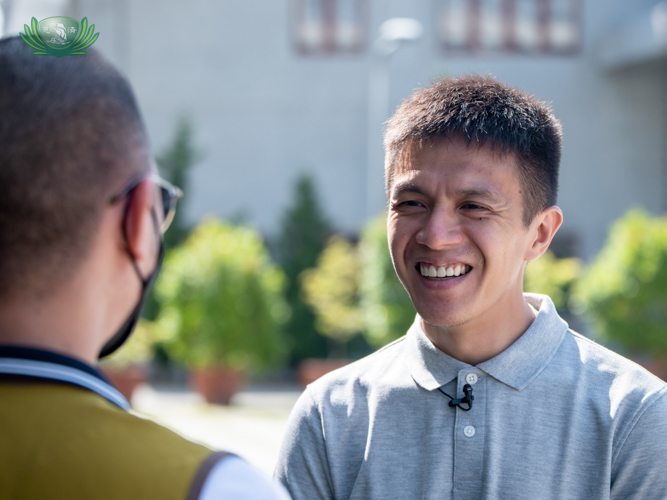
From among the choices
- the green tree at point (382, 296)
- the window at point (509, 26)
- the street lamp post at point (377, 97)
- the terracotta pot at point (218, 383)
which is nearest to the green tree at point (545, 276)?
the green tree at point (382, 296)

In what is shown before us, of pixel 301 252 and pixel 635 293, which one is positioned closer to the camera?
pixel 635 293

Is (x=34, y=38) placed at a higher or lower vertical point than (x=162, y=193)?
higher

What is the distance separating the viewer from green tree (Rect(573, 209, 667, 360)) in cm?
1280

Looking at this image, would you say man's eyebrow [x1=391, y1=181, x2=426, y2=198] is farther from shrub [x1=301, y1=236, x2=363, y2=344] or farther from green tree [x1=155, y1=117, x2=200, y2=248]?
green tree [x1=155, y1=117, x2=200, y2=248]

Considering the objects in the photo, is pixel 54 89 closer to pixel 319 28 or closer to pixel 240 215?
pixel 240 215

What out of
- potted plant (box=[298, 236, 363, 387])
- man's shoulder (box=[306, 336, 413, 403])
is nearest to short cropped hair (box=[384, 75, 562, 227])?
man's shoulder (box=[306, 336, 413, 403])

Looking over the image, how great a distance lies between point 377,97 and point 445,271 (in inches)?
641

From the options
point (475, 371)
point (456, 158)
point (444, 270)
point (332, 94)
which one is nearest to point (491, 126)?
point (456, 158)

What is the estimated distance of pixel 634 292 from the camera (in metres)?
12.8

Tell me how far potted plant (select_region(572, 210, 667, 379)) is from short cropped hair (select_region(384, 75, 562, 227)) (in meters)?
11.4

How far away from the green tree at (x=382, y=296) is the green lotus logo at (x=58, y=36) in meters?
10.6

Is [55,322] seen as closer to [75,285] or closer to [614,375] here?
[75,285]

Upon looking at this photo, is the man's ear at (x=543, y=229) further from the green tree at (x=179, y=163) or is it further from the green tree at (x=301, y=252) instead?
the green tree at (x=179, y=163)

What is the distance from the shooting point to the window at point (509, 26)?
18.4 m
